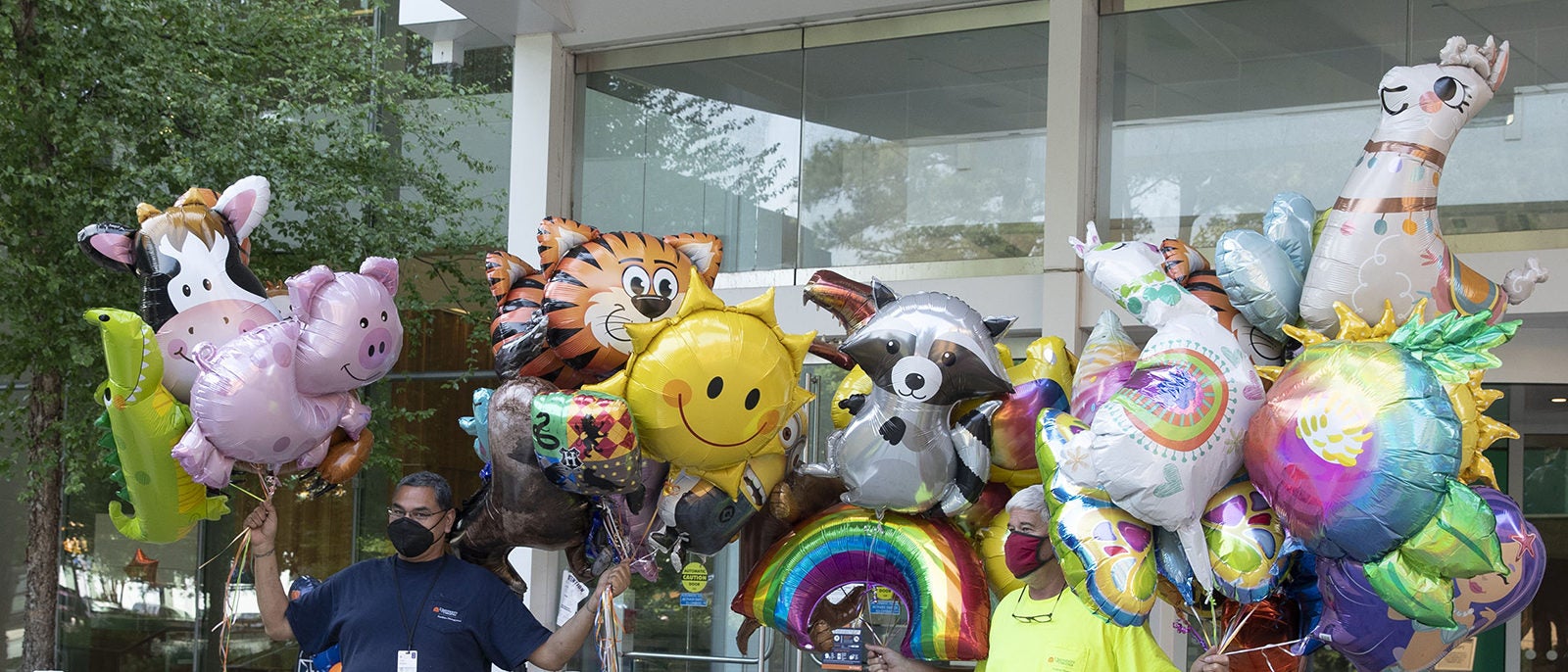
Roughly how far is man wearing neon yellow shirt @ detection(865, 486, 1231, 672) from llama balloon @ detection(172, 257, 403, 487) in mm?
1722

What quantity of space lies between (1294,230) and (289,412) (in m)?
2.47

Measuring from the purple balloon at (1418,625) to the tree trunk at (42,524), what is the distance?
615 cm

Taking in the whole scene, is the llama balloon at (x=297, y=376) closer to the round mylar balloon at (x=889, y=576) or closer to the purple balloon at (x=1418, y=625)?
the round mylar balloon at (x=889, y=576)

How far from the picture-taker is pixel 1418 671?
286 centimetres

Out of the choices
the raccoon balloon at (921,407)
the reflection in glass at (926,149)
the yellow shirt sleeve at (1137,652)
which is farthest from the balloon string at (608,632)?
the reflection in glass at (926,149)

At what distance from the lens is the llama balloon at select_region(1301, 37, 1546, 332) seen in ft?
9.68

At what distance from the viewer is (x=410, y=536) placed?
3.47m

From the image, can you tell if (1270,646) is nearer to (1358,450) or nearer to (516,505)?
(1358,450)

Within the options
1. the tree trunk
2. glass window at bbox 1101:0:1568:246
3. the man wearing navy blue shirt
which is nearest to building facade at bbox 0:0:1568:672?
glass window at bbox 1101:0:1568:246

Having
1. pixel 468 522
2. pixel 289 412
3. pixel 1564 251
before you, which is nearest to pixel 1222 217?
pixel 1564 251

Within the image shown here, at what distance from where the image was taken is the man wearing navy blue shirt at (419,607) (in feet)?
11.3

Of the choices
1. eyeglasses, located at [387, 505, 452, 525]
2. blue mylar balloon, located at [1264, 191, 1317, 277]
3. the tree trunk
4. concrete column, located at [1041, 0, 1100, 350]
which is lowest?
the tree trunk

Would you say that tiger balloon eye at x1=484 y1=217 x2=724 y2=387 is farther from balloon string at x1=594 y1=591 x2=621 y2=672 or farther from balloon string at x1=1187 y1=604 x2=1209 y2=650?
balloon string at x1=1187 y1=604 x2=1209 y2=650

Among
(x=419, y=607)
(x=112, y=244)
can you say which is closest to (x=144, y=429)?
(x=112, y=244)
